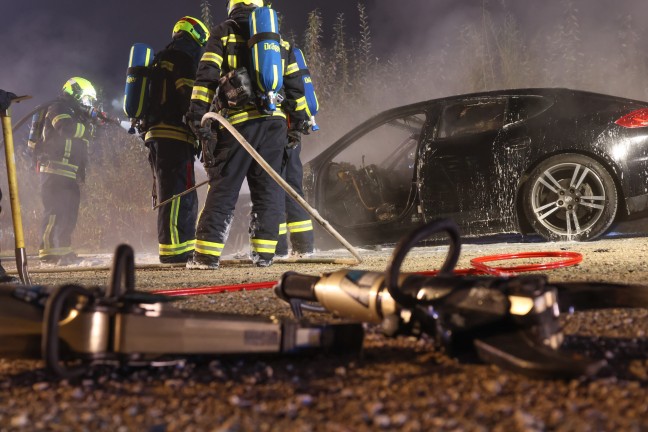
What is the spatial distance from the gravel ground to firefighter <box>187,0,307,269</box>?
3.08 meters

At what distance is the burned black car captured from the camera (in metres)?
4.60

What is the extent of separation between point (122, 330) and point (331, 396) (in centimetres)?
44

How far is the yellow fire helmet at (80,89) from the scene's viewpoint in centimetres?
789

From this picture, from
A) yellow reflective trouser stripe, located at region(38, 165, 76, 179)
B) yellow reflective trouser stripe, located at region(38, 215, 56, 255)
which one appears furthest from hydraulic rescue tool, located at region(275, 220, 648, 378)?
yellow reflective trouser stripe, located at region(38, 165, 76, 179)

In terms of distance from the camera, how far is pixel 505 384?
1075 millimetres

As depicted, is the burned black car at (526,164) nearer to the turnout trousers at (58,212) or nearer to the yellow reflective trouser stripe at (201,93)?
the yellow reflective trouser stripe at (201,93)

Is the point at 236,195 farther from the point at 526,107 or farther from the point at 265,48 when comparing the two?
the point at 526,107

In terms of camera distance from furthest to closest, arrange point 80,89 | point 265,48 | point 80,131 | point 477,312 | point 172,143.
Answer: point 80,89
point 80,131
point 172,143
point 265,48
point 477,312

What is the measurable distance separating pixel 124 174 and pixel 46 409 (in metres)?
15.2

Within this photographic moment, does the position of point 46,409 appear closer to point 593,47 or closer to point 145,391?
point 145,391

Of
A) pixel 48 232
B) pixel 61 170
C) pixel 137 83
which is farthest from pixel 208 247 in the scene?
pixel 61 170

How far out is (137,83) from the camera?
531 centimetres

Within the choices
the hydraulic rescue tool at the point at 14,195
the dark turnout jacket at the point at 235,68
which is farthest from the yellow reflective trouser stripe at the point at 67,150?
the hydraulic rescue tool at the point at 14,195

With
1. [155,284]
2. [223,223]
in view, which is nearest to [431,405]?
[155,284]
